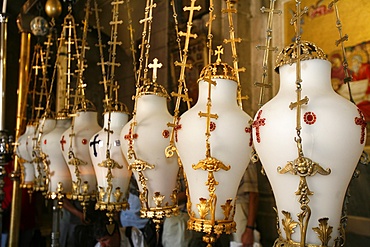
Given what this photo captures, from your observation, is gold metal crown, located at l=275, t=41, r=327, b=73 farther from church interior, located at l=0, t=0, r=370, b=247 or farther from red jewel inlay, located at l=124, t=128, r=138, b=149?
red jewel inlay, located at l=124, t=128, r=138, b=149

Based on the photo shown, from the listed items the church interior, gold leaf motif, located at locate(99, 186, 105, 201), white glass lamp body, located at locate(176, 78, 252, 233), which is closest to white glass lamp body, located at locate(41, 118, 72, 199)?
the church interior

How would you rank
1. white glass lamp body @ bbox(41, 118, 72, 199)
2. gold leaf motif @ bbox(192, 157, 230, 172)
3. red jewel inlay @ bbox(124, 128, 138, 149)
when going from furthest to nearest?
white glass lamp body @ bbox(41, 118, 72, 199) < red jewel inlay @ bbox(124, 128, 138, 149) < gold leaf motif @ bbox(192, 157, 230, 172)

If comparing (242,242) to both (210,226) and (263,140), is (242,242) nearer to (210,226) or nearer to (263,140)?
(210,226)

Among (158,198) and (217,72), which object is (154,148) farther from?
(217,72)

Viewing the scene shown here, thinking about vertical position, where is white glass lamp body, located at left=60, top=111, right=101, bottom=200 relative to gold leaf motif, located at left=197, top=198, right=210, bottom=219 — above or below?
above

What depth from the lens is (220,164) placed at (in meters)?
0.96

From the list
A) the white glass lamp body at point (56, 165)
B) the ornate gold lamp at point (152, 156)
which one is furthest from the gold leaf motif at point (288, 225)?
the white glass lamp body at point (56, 165)

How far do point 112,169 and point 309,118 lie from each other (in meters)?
0.81

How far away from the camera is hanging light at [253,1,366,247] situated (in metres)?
0.74

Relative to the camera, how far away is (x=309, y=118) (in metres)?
0.74

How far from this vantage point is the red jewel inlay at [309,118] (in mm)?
742

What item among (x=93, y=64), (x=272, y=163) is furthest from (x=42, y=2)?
(x=272, y=163)

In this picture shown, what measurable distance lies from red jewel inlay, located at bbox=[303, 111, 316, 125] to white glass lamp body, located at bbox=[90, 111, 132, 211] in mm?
763

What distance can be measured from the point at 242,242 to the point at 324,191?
1155 mm
